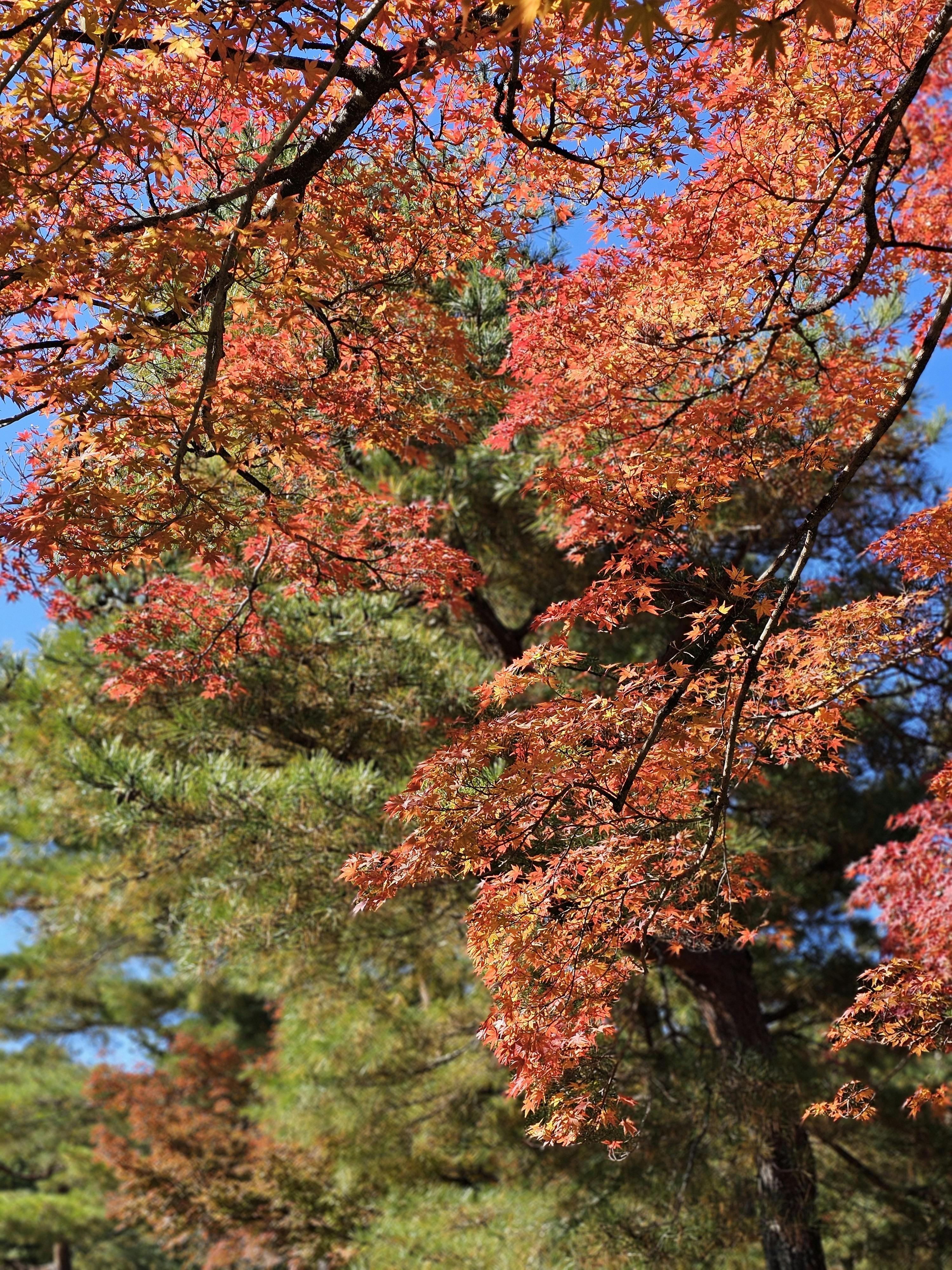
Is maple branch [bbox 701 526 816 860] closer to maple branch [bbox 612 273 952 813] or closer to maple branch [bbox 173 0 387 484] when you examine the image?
maple branch [bbox 612 273 952 813]

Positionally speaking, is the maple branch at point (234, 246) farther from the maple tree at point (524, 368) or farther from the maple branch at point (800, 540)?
the maple branch at point (800, 540)

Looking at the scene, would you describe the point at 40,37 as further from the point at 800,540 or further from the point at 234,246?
the point at 800,540

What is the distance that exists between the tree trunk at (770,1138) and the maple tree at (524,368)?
141cm

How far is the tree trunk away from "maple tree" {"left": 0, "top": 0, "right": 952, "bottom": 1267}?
1.41 m

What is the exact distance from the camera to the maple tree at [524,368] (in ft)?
7.14

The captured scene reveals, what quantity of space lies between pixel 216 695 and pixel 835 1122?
4.19m

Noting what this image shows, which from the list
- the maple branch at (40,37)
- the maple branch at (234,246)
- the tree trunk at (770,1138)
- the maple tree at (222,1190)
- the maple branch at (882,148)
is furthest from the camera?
the maple tree at (222,1190)

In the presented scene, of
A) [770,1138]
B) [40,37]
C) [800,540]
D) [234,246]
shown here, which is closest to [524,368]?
[800,540]

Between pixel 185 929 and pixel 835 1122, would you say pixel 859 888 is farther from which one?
pixel 185 929

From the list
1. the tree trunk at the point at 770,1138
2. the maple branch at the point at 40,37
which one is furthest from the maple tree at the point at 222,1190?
the maple branch at the point at 40,37

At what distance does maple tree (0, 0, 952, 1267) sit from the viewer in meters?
2.18

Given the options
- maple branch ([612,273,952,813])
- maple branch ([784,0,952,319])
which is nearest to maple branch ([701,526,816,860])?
maple branch ([612,273,952,813])

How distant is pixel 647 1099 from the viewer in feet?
16.5

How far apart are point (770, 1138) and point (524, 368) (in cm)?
342
